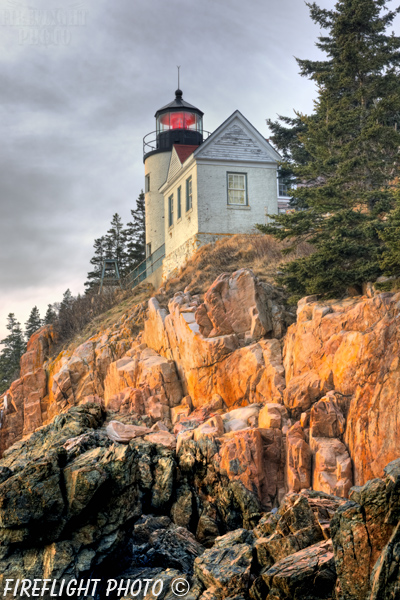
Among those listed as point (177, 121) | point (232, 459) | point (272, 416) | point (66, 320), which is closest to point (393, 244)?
point (272, 416)

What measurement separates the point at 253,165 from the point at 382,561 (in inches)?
935

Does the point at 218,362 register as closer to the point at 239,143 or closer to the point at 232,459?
the point at 232,459

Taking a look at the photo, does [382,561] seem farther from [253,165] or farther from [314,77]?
[253,165]

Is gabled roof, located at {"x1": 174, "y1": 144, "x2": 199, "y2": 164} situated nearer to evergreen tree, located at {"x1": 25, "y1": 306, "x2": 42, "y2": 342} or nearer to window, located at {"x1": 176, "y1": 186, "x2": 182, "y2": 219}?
window, located at {"x1": 176, "y1": 186, "x2": 182, "y2": 219}

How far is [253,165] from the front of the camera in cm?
2953

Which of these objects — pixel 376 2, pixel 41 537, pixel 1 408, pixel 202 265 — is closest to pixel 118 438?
pixel 41 537

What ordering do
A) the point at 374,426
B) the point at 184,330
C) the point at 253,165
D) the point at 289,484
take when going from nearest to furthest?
the point at 374,426
the point at 289,484
the point at 184,330
the point at 253,165

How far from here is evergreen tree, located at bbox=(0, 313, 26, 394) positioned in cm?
4912

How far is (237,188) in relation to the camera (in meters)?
29.1

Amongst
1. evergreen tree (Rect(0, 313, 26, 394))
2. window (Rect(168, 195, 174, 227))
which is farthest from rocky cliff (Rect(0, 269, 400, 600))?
evergreen tree (Rect(0, 313, 26, 394))

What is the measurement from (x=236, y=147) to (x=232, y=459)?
1797 cm

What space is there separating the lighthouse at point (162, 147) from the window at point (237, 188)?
24.6 ft

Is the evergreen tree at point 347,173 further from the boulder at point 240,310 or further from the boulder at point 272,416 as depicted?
the boulder at point 272,416

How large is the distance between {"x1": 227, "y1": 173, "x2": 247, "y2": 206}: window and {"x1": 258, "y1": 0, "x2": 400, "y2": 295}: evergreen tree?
19.0ft
